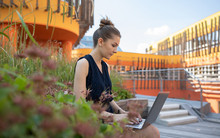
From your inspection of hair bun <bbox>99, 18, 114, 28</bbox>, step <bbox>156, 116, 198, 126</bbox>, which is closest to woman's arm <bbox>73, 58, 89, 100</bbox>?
hair bun <bbox>99, 18, 114, 28</bbox>

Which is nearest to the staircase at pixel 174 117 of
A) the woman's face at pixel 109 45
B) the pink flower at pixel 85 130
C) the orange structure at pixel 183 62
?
the woman's face at pixel 109 45

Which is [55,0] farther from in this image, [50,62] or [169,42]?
[169,42]

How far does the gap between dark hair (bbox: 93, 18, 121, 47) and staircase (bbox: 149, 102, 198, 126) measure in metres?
2.58

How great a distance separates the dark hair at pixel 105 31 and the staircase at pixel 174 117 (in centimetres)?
258

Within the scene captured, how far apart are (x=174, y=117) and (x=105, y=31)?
3164 millimetres

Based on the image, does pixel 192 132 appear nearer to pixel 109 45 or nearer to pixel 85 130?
pixel 109 45

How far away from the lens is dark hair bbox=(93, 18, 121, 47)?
4.70 feet

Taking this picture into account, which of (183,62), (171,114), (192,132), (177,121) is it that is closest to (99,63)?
(192,132)

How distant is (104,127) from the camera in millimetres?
348

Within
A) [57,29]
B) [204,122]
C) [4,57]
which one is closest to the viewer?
[4,57]

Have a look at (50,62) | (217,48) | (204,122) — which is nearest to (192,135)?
(204,122)

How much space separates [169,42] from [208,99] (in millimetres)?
10509

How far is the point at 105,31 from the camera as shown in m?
1.44

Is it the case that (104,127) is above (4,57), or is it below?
below
